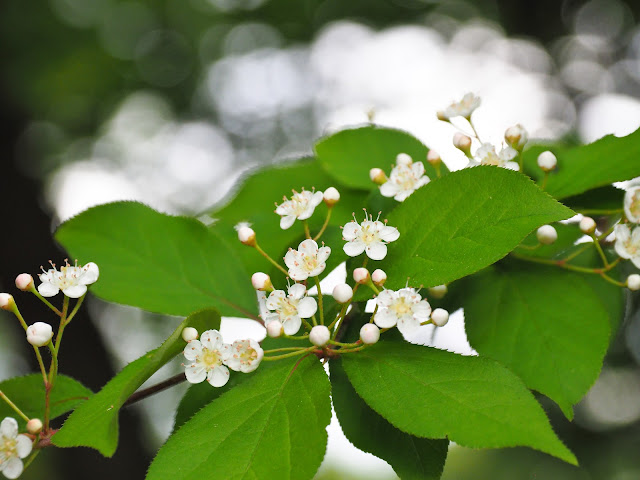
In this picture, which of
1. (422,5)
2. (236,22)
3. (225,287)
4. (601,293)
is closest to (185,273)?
(225,287)

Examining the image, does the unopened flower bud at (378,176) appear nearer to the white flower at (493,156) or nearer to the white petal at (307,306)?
the white flower at (493,156)

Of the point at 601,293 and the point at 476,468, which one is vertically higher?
the point at 601,293

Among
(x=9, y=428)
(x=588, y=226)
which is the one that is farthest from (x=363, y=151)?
(x=9, y=428)

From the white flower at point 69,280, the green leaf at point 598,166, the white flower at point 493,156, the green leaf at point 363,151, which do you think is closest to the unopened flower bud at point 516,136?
the white flower at point 493,156

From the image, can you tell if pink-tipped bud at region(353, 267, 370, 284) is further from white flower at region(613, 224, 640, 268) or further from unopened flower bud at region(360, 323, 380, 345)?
white flower at region(613, 224, 640, 268)

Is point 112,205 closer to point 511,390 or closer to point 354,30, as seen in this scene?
point 511,390

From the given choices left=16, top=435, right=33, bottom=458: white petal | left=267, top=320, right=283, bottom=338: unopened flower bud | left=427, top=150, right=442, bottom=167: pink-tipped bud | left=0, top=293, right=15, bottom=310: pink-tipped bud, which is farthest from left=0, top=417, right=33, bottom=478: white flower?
left=427, top=150, right=442, bottom=167: pink-tipped bud

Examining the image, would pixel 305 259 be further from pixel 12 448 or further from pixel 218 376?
pixel 12 448
